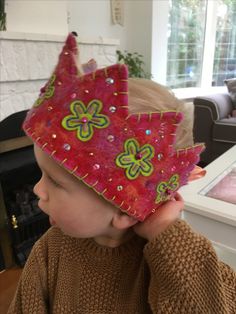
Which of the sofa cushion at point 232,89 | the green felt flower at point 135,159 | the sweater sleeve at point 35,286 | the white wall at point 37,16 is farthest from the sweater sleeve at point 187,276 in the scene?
the sofa cushion at point 232,89

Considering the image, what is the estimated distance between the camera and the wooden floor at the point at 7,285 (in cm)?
137

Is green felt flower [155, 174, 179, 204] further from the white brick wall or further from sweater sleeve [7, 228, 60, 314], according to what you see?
the white brick wall

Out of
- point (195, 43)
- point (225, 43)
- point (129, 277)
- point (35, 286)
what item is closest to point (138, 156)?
point (129, 277)

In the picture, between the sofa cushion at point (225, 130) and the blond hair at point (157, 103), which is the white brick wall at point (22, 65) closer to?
the blond hair at point (157, 103)

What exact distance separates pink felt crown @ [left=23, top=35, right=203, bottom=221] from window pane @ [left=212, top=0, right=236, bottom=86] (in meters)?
3.68

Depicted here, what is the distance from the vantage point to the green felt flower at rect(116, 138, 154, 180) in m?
0.38

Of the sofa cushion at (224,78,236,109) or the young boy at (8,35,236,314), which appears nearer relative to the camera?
the young boy at (8,35,236,314)

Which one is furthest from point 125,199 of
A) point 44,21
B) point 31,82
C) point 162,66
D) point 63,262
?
point 162,66

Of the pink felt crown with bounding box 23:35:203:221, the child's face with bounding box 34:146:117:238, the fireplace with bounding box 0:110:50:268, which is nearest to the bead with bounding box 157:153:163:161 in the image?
the pink felt crown with bounding box 23:35:203:221

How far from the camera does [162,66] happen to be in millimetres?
3115

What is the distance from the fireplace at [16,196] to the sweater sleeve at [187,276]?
1.25 m

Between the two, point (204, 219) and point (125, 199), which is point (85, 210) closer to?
point (125, 199)

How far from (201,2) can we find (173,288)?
364cm

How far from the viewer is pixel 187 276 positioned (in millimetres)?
433
